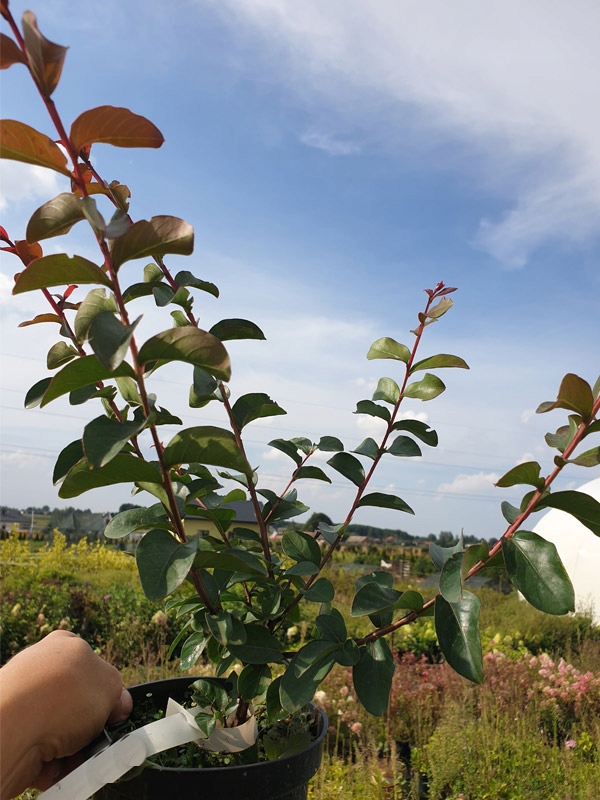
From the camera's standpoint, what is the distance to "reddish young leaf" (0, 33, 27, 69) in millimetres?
662

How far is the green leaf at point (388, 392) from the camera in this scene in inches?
45.3

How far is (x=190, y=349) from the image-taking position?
72 centimetres

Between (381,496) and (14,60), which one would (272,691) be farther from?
(14,60)

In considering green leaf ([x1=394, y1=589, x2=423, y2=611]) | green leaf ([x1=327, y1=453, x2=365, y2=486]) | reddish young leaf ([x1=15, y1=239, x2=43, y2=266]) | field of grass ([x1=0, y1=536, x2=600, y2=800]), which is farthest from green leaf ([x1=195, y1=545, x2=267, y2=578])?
field of grass ([x1=0, y1=536, x2=600, y2=800])

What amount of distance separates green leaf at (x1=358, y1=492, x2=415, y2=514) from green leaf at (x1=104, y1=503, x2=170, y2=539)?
36cm

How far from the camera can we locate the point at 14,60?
673 millimetres

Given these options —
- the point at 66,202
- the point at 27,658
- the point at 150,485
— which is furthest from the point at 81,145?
the point at 27,658

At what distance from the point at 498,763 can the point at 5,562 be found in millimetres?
5800

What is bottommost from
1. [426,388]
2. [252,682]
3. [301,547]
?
[252,682]

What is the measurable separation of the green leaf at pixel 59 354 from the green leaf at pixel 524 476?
2.16 ft

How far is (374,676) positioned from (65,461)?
526 millimetres

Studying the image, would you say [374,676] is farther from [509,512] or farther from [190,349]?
[190,349]

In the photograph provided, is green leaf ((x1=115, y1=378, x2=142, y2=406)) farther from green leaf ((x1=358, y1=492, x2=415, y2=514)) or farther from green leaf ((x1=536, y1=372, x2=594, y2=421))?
green leaf ((x1=536, y1=372, x2=594, y2=421))

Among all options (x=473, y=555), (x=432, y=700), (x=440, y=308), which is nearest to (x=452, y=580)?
(x=473, y=555)
